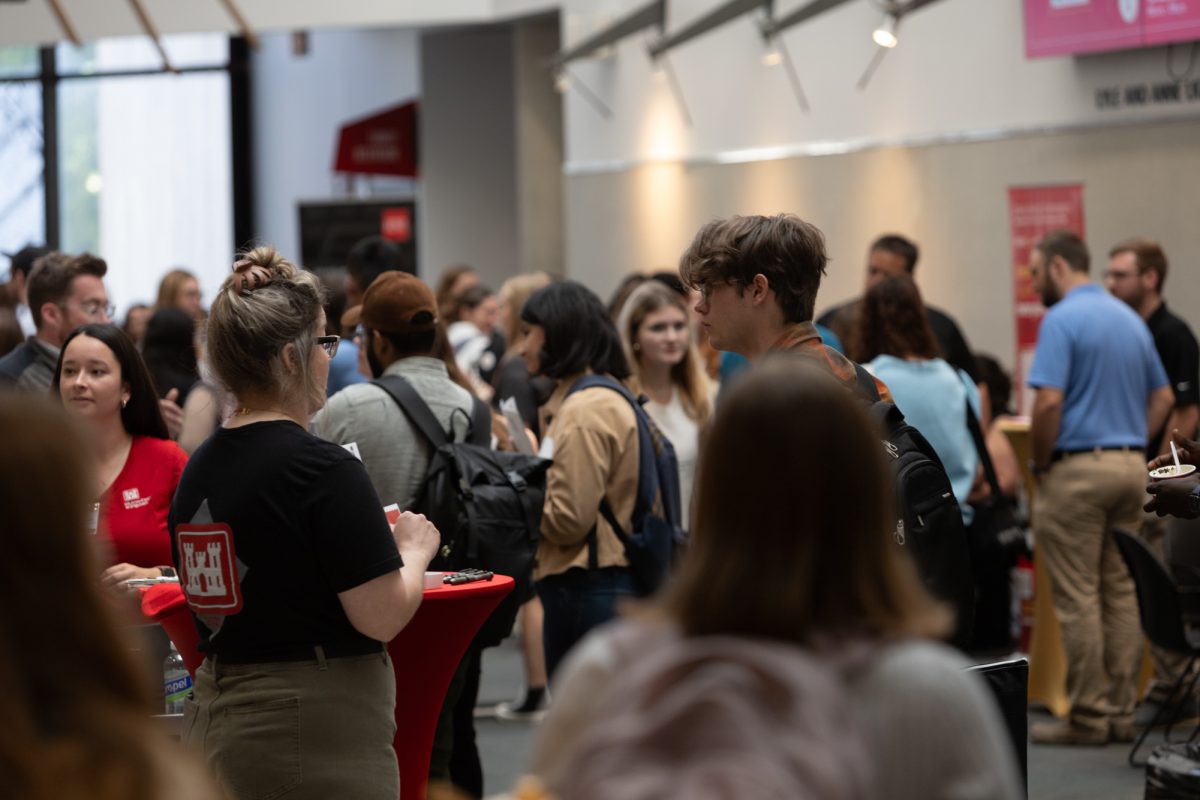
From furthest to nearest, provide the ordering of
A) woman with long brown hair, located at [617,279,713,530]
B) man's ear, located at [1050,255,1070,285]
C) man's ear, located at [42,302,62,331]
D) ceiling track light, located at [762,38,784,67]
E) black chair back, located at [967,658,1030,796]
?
ceiling track light, located at [762,38,784,67] < man's ear, located at [1050,255,1070,285] < woman with long brown hair, located at [617,279,713,530] < man's ear, located at [42,302,62,331] < black chair back, located at [967,658,1030,796]

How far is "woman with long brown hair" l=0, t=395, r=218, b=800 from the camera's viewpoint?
4.51 feet

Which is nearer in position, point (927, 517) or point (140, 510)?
point (927, 517)

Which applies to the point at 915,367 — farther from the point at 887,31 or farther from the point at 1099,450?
the point at 887,31

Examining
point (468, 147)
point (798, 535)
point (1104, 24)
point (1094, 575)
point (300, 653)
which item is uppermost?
point (468, 147)

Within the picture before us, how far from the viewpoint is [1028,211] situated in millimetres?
8141

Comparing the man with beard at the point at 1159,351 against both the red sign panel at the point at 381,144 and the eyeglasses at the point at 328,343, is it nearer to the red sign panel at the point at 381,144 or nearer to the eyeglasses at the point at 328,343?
the eyeglasses at the point at 328,343

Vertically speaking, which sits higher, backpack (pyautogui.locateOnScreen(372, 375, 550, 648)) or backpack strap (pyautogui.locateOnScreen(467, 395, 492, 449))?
backpack strap (pyautogui.locateOnScreen(467, 395, 492, 449))

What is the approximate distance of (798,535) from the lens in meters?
1.55

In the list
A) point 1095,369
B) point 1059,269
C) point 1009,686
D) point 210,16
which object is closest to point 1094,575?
point 1095,369

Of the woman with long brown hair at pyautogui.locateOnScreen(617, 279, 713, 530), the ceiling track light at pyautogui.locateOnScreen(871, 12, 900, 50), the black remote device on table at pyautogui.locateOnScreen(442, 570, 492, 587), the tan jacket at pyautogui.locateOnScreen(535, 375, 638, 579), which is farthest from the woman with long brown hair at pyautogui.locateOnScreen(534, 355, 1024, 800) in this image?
the ceiling track light at pyautogui.locateOnScreen(871, 12, 900, 50)

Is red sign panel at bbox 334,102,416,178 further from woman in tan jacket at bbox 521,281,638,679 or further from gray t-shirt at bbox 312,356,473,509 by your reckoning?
gray t-shirt at bbox 312,356,473,509

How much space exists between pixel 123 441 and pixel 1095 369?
3.55 meters

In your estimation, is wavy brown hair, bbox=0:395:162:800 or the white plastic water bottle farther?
the white plastic water bottle

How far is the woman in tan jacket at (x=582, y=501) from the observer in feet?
15.7
